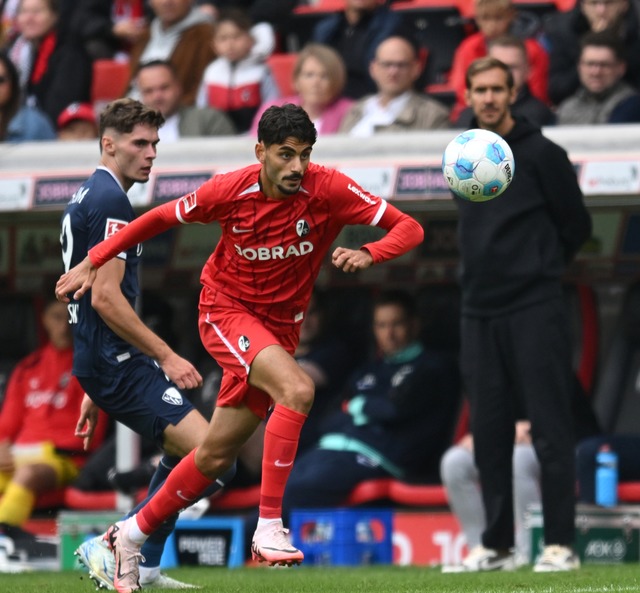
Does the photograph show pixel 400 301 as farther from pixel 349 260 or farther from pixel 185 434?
pixel 349 260

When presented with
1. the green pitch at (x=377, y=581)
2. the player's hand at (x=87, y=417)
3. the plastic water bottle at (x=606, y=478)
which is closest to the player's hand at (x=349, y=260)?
the green pitch at (x=377, y=581)

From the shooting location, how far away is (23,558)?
8.71 meters

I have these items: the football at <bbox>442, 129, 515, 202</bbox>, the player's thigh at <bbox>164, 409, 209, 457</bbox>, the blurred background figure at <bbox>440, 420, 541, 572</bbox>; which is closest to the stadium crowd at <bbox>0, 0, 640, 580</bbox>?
the blurred background figure at <bbox>440, 420, 541, 572</bbox>

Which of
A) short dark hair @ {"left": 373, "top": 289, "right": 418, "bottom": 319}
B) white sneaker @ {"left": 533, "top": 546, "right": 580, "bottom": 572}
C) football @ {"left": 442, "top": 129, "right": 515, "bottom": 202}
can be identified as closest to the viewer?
football @ {"left": 442, "top": 129, "right": 515, "bottom": 202}

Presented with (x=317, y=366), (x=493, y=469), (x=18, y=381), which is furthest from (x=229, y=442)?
(x=18, y=381)

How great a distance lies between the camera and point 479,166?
6.34 m

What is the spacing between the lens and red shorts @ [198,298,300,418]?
5770mm

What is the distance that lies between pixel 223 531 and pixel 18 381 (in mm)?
2009

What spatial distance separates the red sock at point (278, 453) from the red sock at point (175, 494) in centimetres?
29

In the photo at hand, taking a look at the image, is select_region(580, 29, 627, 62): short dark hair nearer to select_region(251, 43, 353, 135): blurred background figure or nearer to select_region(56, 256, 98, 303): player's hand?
select_region(251, 43, 353, 135): blurred background figure

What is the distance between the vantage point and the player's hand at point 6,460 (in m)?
9.31

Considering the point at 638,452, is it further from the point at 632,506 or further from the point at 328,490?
the point at 328,490

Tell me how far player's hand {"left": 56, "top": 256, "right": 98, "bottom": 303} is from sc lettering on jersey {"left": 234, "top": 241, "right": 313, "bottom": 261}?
0.58 metres

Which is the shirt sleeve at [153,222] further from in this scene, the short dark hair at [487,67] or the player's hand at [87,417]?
the short dark hair at [487,67]
